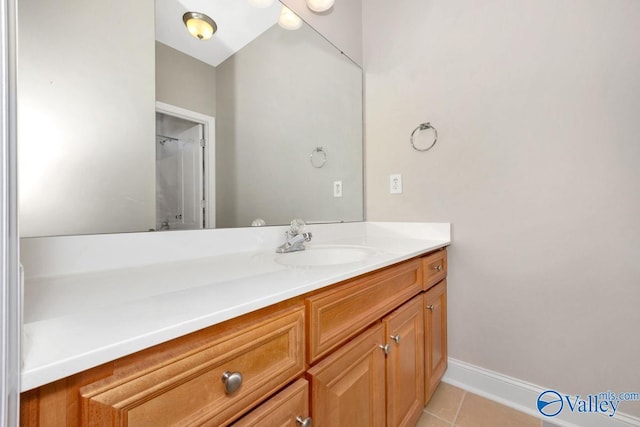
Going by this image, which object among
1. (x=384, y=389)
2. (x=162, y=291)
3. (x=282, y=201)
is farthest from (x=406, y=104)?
(x=162, y=291)

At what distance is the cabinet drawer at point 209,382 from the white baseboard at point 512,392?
1223 millimetres

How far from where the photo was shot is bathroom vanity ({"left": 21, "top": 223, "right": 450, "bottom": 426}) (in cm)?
31

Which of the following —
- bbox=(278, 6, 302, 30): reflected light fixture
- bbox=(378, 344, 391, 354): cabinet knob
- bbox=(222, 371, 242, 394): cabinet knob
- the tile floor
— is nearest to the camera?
bbox=(222, 371, 242, 394): cabinet knob

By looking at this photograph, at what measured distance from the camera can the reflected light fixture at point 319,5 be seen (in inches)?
56.1

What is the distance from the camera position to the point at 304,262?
1102mm

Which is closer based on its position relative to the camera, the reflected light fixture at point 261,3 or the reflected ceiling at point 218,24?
the reflected ceiling at point 218,24

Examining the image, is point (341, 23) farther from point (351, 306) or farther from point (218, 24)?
point (351, 306)

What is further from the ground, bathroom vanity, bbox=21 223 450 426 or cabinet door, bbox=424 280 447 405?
bathroom vanity, bbox=21 223 450 426

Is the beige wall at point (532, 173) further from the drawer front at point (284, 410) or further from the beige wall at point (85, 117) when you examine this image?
the beige wall at point (85, 117)

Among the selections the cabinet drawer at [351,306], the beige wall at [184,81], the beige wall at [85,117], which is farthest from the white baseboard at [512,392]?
the beige wall at [184,81]

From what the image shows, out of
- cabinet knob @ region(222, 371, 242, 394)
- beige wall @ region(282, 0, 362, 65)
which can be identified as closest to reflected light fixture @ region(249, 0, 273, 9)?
beige wall @ region(282, 0, 362, 65)

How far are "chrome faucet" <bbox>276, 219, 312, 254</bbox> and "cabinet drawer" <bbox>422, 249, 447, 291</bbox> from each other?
0.53 m

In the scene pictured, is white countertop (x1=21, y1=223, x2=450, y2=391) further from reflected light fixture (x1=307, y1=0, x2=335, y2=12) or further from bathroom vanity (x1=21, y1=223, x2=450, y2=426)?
reflected light fixture (x1=307, y1=0, x2=335, y2=12)

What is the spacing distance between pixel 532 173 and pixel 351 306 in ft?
3.61
